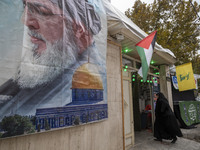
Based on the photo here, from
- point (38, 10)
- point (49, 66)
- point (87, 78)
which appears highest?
point (38, 10)

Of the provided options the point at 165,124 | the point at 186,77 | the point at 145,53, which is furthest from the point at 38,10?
the point at 186,77

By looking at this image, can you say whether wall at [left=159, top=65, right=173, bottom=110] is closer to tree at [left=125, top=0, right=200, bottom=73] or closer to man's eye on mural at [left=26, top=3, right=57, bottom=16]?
tree at [left=125, top=0, right=200, bottom=73]

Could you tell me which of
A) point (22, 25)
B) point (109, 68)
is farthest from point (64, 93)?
point (109, 68)

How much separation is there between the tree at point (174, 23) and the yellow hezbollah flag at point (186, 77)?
3402 mm

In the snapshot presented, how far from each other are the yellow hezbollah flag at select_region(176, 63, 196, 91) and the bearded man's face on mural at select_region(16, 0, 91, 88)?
584 cm

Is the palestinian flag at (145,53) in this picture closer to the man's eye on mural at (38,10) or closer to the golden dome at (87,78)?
the golden dome at (87,78)

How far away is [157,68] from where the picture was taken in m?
7.39

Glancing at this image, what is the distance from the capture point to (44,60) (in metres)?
2.07

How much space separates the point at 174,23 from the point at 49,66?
35.8 ft

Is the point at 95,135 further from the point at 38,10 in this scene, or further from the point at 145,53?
the point at 38,10

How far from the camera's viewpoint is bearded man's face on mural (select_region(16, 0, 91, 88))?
6.20ft

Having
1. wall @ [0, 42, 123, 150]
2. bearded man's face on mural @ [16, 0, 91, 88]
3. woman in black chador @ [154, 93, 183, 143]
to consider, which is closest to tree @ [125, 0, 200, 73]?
woman in black chador @ [154, 93, 183, 143]

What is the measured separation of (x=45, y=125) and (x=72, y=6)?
7.22ft

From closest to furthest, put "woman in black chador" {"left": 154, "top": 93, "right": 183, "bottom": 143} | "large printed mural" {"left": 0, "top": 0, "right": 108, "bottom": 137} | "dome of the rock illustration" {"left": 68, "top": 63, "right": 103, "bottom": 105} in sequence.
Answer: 1. "large printed mural" {"left": 0, "top": 0, "right": 108, "bottom": 137}
2. "dome of the rock illustration" {"left": 68, "top": 63, "right": 103, "bottom": 105}
3. "woman in black chador" {"left": 154, "top": 93, "right": 183, "bottom": 143}
